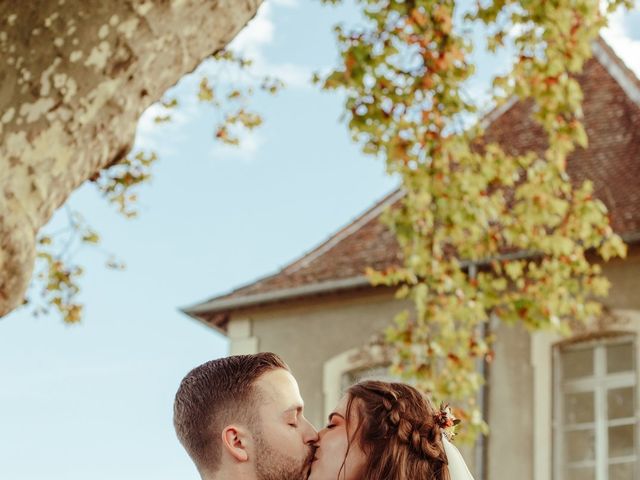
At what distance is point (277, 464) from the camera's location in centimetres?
478

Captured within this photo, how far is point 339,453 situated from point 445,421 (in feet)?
1.36

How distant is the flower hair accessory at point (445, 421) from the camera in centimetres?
485

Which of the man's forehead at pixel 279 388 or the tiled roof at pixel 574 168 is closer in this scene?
the man's forehead at pixel 279 388

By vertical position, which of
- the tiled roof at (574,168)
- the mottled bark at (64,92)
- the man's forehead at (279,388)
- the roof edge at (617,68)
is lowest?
the man's forehead at (279,388)

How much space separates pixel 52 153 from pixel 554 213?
7690mm

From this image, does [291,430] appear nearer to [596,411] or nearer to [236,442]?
[236,442]

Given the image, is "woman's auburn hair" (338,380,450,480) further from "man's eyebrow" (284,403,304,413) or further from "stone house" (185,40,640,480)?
"stone house" (185,40,640,480)

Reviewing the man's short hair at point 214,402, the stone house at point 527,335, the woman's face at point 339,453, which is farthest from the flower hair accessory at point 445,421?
the stone house at point 527,335

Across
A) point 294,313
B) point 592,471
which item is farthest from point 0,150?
point 294,313

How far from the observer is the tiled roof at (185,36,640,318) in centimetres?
1700

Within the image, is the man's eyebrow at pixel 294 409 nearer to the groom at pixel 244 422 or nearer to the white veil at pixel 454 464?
the groom at pixel 244 422

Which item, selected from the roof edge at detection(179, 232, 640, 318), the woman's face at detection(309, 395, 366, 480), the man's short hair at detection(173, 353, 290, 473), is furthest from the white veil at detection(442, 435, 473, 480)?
the roof edge at detection(179, 232, 640, 318)

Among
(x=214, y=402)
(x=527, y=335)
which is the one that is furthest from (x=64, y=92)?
(x=527, y=335)

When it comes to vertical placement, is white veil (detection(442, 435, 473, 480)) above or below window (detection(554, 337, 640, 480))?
below
